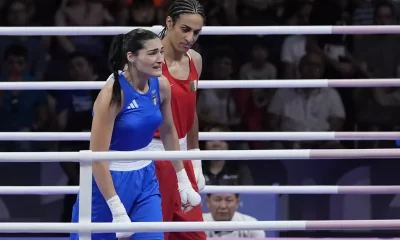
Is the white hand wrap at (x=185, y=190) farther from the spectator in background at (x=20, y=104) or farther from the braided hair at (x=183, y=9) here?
the spectator in background at (x=20, y=104)

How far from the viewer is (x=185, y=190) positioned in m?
4.63

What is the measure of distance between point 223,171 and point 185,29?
2.29 metres

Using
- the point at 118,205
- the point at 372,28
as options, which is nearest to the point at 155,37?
the point at 118,205

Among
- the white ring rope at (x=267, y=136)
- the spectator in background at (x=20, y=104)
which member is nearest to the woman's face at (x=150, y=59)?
the white ring rope at (x=267, y=136)

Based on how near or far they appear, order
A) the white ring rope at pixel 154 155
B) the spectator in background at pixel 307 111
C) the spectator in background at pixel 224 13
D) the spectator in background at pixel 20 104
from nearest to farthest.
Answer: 1. the white ring rope at pixel 154 155
2. the spectator in background at pixel 307 111
3. the spectator in background at pixel 20 104
4. the spectator in background at pixel 224 13

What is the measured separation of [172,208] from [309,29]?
3.65 feet

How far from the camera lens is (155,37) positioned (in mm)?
4398

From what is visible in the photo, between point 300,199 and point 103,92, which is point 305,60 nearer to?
point 300,199

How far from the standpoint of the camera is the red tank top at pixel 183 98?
4.70 m

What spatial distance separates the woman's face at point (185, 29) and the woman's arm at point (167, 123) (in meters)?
0.21

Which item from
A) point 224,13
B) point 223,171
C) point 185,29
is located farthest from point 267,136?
point 224,13

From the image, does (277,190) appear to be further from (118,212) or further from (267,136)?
(118,212)

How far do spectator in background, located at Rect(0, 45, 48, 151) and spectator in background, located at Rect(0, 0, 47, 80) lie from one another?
0.06 metres

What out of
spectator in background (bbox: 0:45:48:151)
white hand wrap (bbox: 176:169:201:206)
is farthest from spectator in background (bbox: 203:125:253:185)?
white hand wrap (bbox: 176:169:201:206)
